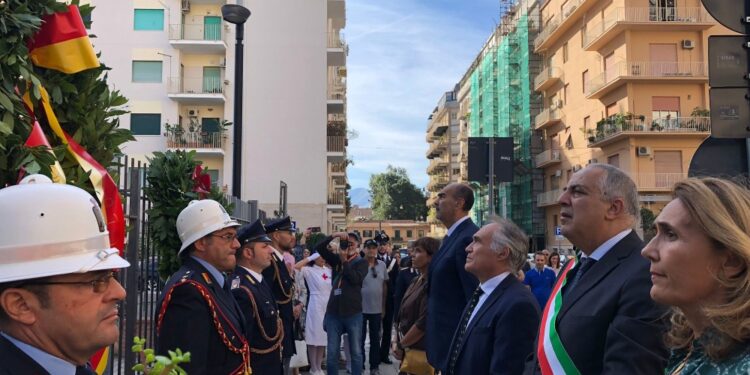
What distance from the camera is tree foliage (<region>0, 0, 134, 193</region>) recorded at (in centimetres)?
265

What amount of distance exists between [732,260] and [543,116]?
47.6 meters

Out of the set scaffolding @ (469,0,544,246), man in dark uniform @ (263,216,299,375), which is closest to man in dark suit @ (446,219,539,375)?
man in dark uniform @ (263,216,299,375)

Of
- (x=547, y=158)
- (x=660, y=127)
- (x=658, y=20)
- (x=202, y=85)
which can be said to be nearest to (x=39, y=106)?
(x=202, y=85)

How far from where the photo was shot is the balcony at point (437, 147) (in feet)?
321

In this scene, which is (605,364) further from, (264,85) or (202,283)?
(264,85)

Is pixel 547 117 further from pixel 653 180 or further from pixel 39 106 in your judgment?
pixel 39 106

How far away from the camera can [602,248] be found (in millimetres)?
3264

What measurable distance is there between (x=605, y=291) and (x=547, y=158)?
46.7m

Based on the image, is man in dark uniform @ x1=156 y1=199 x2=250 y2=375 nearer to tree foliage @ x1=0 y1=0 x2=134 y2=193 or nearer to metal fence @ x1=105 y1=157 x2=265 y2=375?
metal fence @ x1=105 y1=157 x2=265 y2=375

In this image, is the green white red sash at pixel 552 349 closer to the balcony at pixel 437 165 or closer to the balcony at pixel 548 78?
the balcony at pixel 548 78

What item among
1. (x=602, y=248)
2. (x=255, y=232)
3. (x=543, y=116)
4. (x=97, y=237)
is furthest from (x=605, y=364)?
(x=543, y=116)

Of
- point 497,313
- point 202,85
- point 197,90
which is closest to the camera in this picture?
point 497,313

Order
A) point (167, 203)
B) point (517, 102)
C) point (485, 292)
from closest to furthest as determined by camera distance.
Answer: point (485, 292), point (167, 203), point (517, 102)

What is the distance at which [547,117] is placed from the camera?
47.5 m
